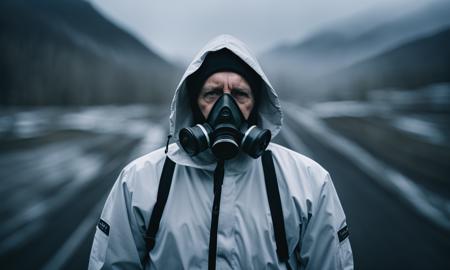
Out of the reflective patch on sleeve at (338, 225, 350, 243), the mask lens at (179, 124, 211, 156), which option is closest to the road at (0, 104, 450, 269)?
the reflective patch on sleeve at (338, 225, 350, 243)

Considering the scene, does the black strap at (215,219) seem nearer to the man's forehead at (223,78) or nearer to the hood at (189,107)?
the hood at (189,107)

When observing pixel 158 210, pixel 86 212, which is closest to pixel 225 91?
pixel 158 210

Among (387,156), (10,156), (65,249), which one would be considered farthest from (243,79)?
(10,156)

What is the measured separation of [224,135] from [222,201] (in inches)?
14.6

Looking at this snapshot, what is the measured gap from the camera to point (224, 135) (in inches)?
77.0

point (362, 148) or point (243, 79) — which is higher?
point (243, 79)

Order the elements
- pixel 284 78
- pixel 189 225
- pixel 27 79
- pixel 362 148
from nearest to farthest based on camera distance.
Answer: pixel 189 225
pixel 362 148
pixel 27 79
pixel 284 78

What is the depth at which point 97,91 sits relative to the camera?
59375 millimetres

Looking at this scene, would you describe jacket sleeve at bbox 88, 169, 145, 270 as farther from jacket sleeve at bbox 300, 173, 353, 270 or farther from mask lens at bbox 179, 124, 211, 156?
jacket sleeve at bbox 300, 173, 353, 270

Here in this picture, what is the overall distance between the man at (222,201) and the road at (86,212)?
7.97 ft

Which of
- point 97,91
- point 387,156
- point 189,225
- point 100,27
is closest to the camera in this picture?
point 189,225

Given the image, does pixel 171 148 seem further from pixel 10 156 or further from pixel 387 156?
pixel 10 156

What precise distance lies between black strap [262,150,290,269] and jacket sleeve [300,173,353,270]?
150 millimetres

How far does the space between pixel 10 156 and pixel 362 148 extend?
1054 cm
